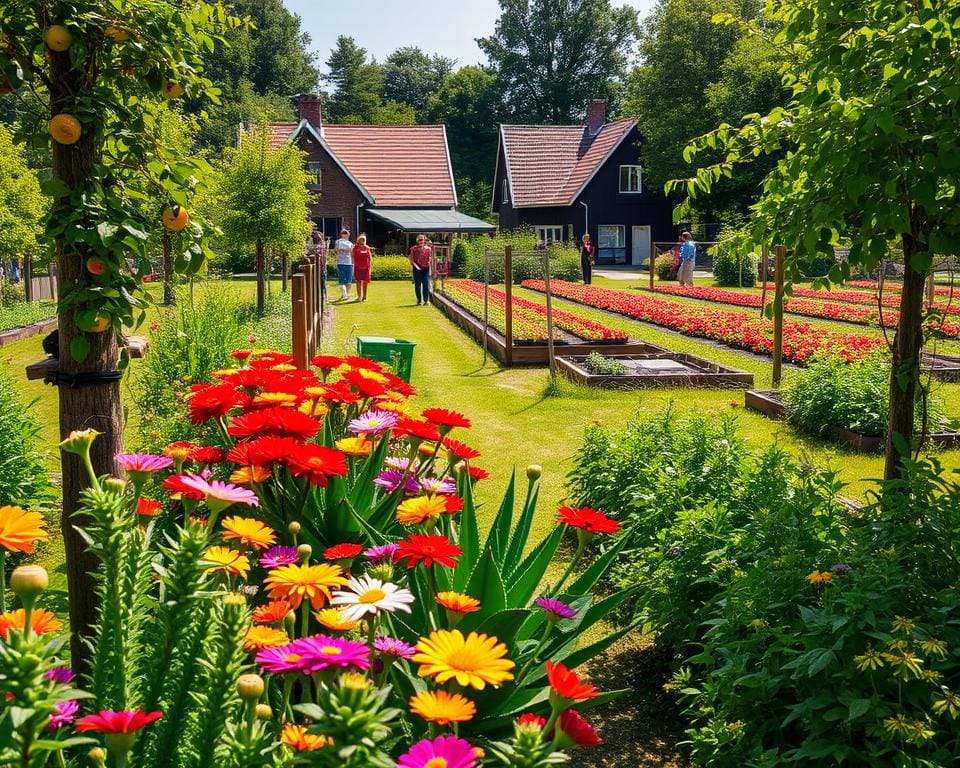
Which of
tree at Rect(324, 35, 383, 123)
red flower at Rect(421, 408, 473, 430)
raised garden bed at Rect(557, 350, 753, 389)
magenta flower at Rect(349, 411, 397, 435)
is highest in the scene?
tree at Rect(324, 35, 383, 123)

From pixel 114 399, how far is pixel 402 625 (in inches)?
48.8

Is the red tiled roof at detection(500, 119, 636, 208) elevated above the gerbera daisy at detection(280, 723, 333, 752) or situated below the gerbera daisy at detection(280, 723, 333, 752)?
above

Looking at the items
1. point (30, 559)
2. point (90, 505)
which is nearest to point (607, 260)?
point (30, 559)

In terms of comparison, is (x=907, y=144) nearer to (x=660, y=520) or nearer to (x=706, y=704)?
(x=660, y=520)

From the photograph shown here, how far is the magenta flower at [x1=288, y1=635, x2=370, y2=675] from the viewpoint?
1.29m

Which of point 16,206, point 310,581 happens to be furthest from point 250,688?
point 16,206

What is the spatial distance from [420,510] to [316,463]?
27 centimetres

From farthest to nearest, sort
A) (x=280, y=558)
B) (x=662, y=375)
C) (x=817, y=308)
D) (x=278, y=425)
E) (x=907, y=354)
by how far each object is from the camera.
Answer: (x=817, y=308)
(x=662, y=375)
(x=907, y=354)
(x=278, y=425)
(x=280, y=558)

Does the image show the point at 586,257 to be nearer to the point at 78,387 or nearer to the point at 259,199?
the point at 259,199

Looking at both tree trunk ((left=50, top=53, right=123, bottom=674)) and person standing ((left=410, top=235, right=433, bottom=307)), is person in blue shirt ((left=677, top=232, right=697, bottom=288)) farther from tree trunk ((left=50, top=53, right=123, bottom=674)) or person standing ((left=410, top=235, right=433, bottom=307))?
tree trunk ((left=50, top=53, right=123, bottom=674))

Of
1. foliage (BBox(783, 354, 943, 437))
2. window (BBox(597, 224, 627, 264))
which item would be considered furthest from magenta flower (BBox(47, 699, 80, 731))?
window (BBox(597, 224, 627, 264))

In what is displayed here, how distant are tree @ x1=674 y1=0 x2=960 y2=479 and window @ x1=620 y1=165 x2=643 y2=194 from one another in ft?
136

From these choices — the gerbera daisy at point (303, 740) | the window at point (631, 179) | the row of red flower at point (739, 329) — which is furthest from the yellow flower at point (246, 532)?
the window at point (631, 179)

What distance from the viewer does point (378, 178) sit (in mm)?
45250
